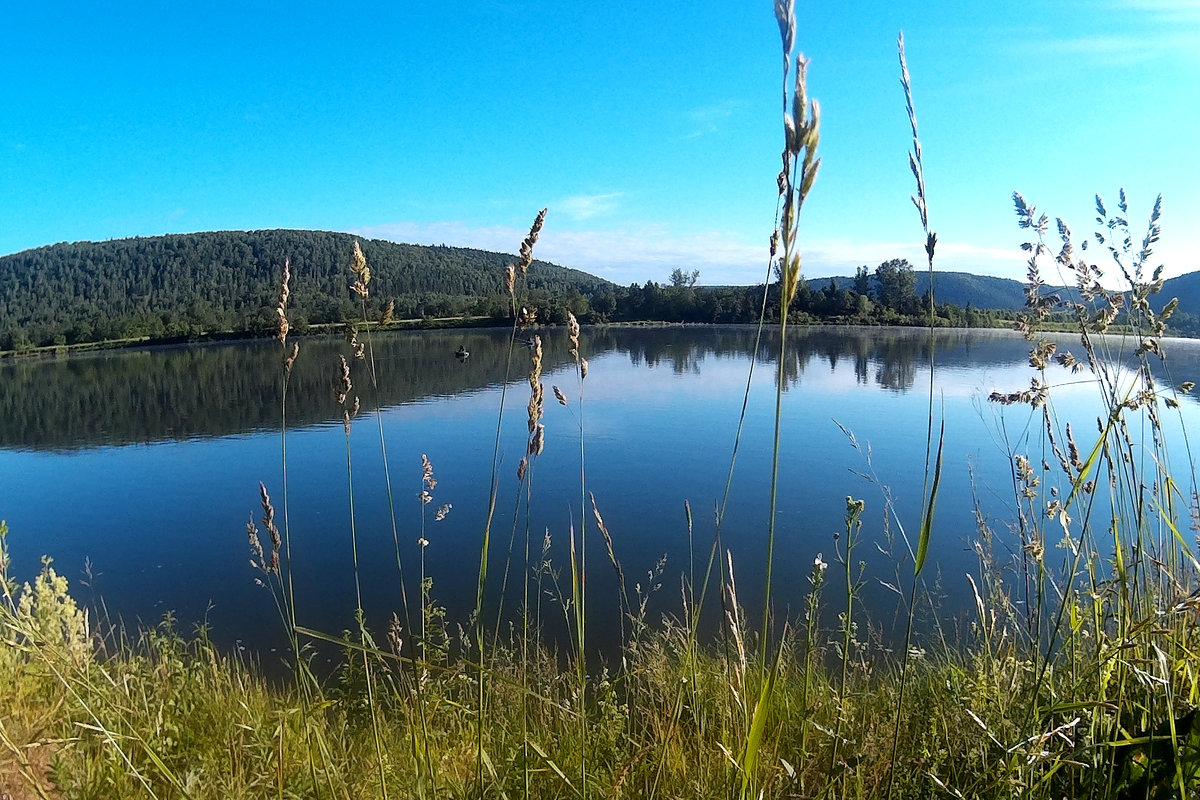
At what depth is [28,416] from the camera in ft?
86.4

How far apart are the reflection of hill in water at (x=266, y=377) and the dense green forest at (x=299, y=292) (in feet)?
39.6

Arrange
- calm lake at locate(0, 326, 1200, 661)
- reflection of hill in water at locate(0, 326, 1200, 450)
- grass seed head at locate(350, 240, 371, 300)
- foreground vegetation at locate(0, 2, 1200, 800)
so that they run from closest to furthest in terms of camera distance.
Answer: foreground vegetation at locate(0, 2, 1200, 800) → grass seed head at locate(350, 240, 371, 300) → calm lake at locate(0, 326, 1200, 661) → reflection of hill in water at locate(0, 326, 1200, 450)

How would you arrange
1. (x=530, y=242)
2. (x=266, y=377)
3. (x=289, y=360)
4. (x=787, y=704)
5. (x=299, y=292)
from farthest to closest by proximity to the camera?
(x=299, y=292) → (x=266, y=377) → (x=787, y=704) → (x=289, y=360) → (x=530, y=242)

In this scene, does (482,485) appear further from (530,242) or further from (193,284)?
(193,284)

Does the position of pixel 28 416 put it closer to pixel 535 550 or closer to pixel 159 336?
pixel 535 550

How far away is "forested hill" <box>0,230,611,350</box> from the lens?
2894 inches

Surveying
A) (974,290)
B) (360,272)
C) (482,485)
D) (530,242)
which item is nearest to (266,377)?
(482,485)

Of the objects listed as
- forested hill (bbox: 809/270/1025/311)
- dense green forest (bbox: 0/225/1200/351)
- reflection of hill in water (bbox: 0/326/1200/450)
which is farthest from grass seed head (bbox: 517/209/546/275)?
forested hill (bbox: 809/270/1025/311)

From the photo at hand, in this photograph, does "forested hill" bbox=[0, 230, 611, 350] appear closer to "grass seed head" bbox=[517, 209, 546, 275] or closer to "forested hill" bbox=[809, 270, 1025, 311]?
"forested hill" bbox=[809, 270, 1025, 311]

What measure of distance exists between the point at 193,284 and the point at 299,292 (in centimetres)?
4569

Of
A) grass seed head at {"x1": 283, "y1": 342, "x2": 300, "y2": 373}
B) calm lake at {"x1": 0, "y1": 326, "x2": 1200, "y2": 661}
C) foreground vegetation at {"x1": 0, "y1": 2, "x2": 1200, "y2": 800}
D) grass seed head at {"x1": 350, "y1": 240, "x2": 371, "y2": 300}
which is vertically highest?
grass seed head at {"x1": 350, "y1": 240, "x2": 371, "y2": 300}

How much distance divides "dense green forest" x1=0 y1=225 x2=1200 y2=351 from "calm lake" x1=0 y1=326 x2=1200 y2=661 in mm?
36861

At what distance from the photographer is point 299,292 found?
6525 cm

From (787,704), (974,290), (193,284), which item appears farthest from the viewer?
(974,290)
